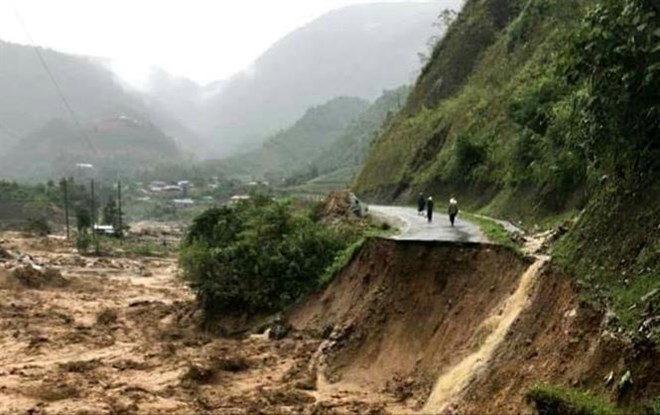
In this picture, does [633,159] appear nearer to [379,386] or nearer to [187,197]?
[379,386]

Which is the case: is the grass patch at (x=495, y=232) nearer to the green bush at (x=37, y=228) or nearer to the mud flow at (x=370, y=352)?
the mud flow at (x=370, y=352)

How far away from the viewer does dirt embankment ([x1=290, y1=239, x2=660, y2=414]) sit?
14.0 m

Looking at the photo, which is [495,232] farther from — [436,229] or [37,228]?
[37,228]

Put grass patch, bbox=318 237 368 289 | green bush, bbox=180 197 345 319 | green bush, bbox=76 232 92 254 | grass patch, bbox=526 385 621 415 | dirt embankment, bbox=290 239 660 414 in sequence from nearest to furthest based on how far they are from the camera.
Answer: grass patch, bbox=526 385 621 415
dirt embankment, bbox=290 239 660 414
grass patch, bbox=318 237 368 289
green bush, bbox=180 197 345 319
green bush, bbox=76 232 92 254

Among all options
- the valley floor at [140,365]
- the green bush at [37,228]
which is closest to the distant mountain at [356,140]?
the green bush at [37,228]

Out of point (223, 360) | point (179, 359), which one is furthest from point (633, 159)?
point (179, 359)

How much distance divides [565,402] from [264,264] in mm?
17490

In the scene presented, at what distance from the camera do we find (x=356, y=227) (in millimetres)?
31359

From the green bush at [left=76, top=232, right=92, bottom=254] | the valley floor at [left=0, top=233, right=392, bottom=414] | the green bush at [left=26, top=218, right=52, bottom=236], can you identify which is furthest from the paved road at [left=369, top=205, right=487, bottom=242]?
the green bush at [left=26, top=218, right=52, bottom=236]

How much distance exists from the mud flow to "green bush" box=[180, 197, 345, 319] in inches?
47.2

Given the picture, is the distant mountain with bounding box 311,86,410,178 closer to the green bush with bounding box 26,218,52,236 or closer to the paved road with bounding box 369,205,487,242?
the green bush with bounding box 26,218,52,236

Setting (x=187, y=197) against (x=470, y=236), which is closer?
(x=470, y=236)

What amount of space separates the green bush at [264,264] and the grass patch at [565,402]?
49.7ft

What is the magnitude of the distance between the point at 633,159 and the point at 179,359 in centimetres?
1531
